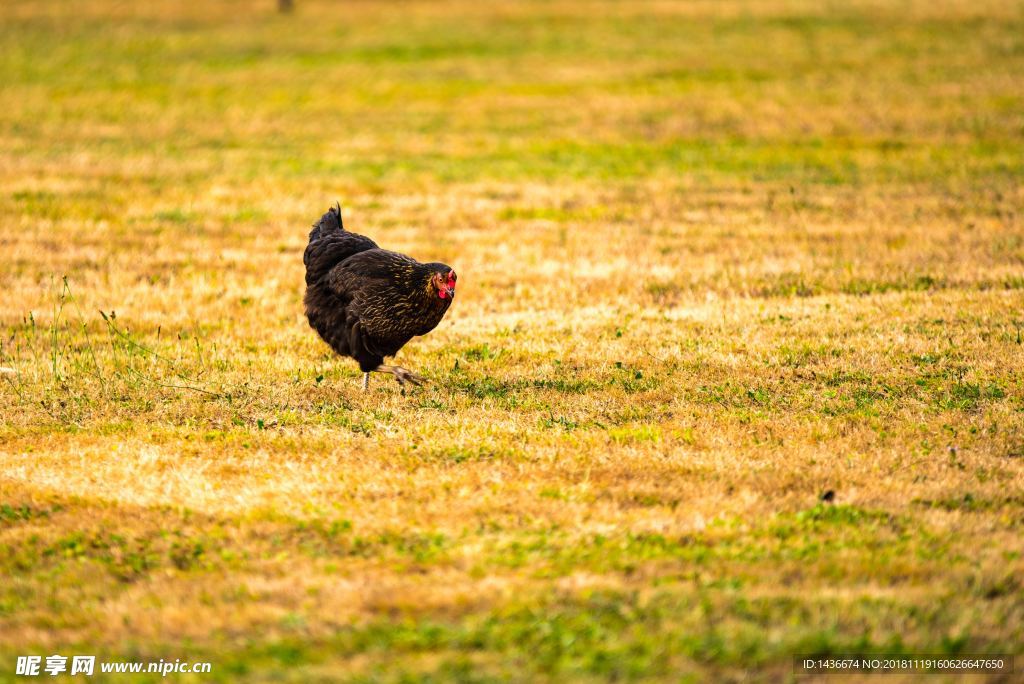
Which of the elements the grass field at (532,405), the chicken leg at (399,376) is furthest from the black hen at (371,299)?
the grass field at (532,405)

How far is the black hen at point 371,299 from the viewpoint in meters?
9.38

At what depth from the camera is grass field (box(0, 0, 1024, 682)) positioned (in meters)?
5.79

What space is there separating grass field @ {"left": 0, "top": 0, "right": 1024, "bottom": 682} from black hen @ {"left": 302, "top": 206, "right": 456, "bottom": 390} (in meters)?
0.44

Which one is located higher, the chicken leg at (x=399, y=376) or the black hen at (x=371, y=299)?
the black hen at (x=371, y=299)

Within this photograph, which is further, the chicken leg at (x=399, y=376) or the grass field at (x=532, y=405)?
the chicken leg at (x=399, y=376)

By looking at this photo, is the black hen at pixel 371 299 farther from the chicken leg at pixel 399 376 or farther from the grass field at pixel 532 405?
the grass field at pixel 532 405

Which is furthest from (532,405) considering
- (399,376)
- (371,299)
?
(371,299)

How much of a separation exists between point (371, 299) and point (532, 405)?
1.72m

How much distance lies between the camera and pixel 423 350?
11.1 metres

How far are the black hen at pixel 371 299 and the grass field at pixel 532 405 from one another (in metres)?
0.44

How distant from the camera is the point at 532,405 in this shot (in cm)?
923

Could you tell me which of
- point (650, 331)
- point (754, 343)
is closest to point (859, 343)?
Answer: point (754, 343)

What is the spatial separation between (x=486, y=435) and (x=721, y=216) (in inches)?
391

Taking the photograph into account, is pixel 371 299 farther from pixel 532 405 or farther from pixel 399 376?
pixel 532 405
